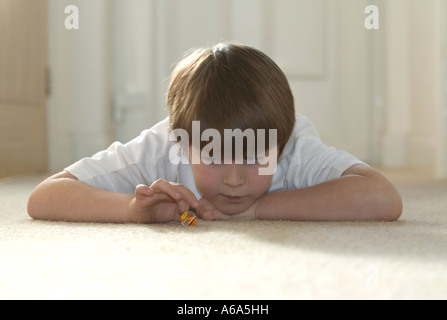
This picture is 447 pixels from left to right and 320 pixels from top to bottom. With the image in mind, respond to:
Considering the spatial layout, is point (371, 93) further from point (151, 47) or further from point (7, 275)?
point (7, 275)

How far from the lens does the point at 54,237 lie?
685 mm

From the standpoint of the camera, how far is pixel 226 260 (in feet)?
1.77

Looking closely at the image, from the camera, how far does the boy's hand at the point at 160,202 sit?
0.72 meters

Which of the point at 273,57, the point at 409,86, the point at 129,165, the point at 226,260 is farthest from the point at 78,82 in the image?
the point at 226,260

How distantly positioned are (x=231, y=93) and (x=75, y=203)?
0.26m

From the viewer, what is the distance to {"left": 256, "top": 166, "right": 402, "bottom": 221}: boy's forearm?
798 millimetres

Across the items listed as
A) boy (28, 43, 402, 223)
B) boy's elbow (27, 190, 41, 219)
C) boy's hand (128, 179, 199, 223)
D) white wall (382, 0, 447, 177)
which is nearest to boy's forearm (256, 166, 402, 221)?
boy (28, 43, 402, 223)

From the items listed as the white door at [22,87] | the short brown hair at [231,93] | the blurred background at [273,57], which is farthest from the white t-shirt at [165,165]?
the blurred background at [273,57]

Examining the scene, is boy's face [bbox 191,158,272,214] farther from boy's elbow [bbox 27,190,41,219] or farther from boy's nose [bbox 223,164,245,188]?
boy's elbow [bbox 27,190,41,219]

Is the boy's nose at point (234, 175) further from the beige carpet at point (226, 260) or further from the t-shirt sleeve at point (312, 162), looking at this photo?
the t-shirt sleeve at point (312, 162)
